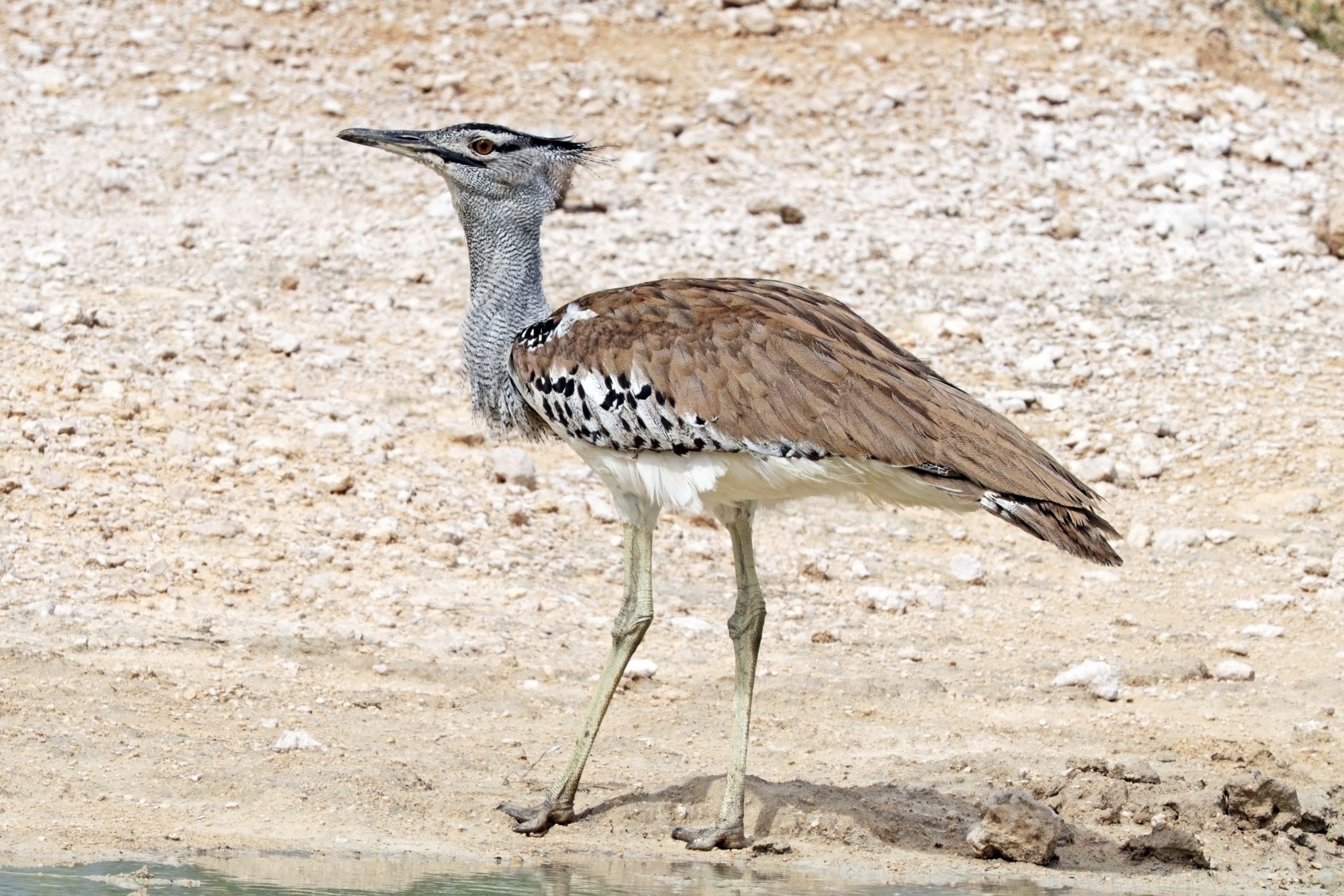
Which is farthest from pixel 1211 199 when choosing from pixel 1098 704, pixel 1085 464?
pixel 1098 704

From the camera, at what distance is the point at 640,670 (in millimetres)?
6504

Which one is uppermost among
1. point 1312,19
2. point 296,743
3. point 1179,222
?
point 1312,19

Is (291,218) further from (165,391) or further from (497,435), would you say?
(497,435)

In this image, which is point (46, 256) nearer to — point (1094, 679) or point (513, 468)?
point (513, 468)

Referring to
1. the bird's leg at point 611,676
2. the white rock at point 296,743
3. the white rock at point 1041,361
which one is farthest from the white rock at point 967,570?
the white rock at point 296,743

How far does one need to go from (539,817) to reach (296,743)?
808mm

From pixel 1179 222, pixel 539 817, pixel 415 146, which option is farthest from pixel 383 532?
pixel 1179 222

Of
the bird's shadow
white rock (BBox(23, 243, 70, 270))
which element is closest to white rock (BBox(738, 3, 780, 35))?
white rock (BBox(23, 243, 70, 270))

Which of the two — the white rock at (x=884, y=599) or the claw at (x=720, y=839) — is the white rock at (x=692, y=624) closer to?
the white rock at (x=884, y=599)

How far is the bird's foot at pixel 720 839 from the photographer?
518 cm

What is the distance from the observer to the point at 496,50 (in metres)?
11.1

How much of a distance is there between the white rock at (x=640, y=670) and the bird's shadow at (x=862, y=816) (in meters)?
0.91

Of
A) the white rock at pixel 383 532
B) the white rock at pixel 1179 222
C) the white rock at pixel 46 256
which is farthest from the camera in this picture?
the white rock at pixel 1179 222

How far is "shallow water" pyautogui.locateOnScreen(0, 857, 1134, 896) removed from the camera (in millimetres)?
4438
